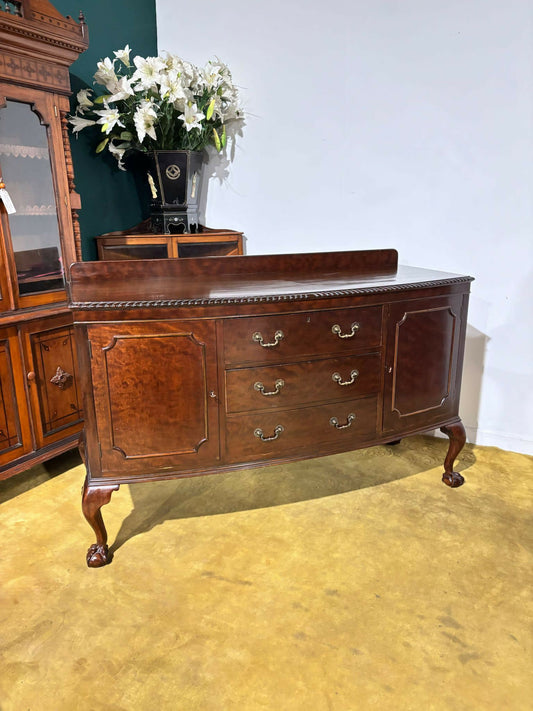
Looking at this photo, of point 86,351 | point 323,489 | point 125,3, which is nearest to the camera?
point 86,351

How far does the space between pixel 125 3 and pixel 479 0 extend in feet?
5.29

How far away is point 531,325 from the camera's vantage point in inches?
91.9

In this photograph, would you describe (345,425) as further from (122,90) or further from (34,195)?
(122,90)

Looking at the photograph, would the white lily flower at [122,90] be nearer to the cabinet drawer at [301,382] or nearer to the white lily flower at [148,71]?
the white lily flower at [148,71]

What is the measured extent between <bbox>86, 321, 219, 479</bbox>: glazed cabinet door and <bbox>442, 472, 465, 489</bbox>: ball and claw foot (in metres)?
A: 1.02

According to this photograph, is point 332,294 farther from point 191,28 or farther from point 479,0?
point 191,28

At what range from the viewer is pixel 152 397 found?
158cm

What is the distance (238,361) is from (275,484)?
0.75 m

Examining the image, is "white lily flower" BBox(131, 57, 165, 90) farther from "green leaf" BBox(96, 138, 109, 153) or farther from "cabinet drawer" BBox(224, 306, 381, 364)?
"cabinet drawer" BBox(224, 306, 381, 364)

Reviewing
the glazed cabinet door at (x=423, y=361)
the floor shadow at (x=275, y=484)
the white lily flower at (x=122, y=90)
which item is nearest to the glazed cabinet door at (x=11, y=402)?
the floor shadow at (x=275, y=484)

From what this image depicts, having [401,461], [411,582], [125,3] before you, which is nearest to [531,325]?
[401,461]

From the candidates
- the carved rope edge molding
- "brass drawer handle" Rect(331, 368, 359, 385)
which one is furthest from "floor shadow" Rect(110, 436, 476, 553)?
the carved rope edge molding

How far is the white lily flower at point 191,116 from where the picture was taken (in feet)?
7.66

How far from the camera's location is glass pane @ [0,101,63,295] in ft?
6.31
